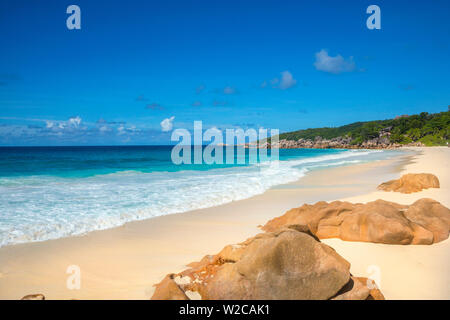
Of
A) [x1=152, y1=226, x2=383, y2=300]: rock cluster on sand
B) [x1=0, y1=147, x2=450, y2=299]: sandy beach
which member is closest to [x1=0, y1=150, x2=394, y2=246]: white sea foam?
[x1=0, y1=147, x2=450, y2=299]: sandy beach

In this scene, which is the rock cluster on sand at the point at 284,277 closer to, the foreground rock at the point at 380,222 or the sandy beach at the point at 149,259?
the sandy beach at the point at 149,259

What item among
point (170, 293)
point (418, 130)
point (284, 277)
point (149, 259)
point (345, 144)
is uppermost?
point (418, 130)

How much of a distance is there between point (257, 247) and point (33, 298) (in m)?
3.08

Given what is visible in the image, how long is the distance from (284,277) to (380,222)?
3.27 metres

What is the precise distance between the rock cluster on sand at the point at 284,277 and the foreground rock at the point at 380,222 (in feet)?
5.03

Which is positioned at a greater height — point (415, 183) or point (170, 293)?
point (415, 183)

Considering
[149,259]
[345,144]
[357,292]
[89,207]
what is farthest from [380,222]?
[345,144]

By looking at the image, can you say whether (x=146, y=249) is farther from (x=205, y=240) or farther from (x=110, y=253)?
(x=205, y=240)

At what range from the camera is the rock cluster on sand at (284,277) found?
3.34 meters

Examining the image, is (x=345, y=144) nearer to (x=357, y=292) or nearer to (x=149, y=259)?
(x=149, y=259)

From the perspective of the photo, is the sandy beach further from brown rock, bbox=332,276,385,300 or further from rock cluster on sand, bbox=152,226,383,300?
rock cluster on sand, bbox=152,226,383,300

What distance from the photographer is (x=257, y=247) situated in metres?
3.59

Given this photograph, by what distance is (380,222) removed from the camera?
5.59 meters
